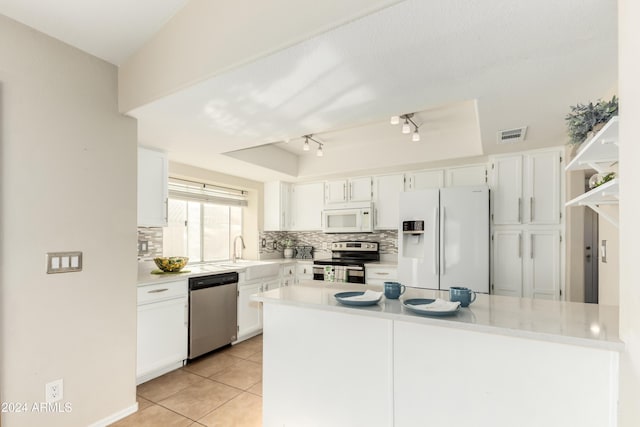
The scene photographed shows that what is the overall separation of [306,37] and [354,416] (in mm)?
1891

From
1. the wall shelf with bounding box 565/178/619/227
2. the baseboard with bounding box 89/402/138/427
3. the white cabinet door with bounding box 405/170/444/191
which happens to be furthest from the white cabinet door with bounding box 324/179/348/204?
the baseboard with bounding box 89/402/138/427

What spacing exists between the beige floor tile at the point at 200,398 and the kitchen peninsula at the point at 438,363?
0.73 meters

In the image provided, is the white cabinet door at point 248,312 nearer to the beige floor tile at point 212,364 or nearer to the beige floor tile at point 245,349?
the beige floor tile at point 245,349

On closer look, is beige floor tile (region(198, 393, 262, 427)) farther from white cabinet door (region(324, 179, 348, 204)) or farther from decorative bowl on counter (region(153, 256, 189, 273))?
white cabinet door (region(324, 179, 348, 204))

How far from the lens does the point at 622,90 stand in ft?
3.39

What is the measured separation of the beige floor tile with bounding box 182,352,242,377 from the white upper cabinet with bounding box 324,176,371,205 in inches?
97.0

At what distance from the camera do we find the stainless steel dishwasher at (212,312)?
3.13 meters

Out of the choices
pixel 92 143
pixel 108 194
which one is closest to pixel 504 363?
pixel 108 194

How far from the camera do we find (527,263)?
306 cm

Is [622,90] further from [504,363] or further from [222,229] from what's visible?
[222,229]

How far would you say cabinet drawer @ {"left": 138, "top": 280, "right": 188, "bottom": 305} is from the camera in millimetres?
2703

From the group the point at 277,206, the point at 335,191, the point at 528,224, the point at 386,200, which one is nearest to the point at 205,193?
the point at 277,206

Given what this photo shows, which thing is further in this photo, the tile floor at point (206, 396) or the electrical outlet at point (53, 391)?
the tile floor at point (206, 396)

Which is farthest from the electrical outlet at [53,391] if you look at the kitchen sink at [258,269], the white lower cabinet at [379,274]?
the white lower cabinet at [379,274]
